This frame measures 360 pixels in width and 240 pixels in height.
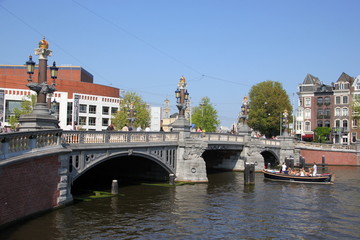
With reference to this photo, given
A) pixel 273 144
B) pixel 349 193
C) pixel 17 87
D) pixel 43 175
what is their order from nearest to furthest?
pixel 43 175
pixel 349 193
pixel 273 144
pixel 17 87

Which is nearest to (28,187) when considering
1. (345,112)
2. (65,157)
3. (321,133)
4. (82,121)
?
(65,157)

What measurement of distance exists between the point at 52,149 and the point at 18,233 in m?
4.88

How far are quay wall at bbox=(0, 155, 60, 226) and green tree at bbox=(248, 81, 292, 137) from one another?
2319 inches

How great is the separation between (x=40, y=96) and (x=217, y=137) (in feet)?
77.5

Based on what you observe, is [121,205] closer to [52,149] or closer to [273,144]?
[52,149]

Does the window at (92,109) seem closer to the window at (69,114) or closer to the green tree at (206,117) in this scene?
the window at (69,114)

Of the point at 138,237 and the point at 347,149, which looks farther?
the point at 347,149

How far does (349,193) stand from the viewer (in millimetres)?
31234

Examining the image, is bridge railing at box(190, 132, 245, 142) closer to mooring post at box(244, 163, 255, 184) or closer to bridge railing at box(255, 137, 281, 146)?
bridge railing at box(255, 137, 281, 146)

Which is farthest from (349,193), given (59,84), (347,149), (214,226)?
(59,84)

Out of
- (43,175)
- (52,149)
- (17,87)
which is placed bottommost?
(43,175)

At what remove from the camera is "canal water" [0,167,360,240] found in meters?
17.5

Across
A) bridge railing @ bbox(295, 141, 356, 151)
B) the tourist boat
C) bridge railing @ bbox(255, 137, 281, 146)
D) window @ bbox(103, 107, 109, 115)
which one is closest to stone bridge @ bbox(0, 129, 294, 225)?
the tourist boat

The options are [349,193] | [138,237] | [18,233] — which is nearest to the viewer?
[18,233]
